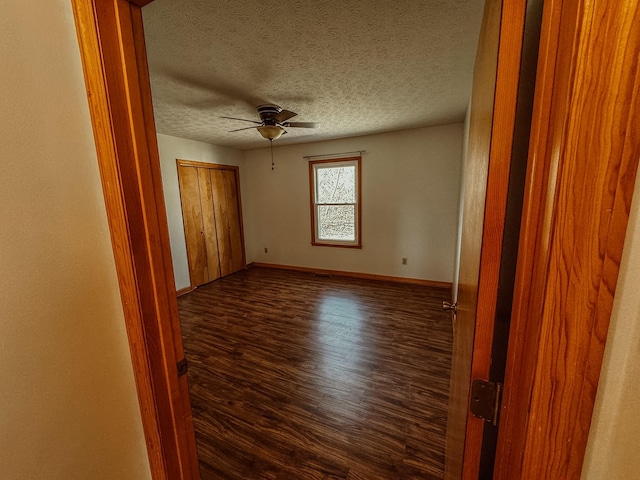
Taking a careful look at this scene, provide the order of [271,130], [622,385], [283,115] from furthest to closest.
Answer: [271,130]
[283,115]
[622,385]

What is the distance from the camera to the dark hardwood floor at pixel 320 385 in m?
1.49

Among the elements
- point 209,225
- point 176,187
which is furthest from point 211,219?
point 176,187

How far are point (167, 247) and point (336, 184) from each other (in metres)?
3.96

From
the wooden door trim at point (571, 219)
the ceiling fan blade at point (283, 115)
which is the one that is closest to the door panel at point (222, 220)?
the ceiling fan blade at point (283, 115)

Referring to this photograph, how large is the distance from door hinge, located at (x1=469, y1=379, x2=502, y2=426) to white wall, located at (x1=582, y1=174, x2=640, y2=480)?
0.17 meters

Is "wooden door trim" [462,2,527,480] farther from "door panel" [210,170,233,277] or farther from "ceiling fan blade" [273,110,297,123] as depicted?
"door panel" [210,170,233,277]

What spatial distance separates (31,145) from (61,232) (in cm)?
21

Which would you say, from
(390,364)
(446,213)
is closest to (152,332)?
(390,364)

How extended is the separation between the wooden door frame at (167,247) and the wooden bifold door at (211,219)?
3654 mm

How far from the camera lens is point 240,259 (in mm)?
5250

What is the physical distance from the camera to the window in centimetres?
445

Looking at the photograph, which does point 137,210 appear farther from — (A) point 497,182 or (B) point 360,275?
(B) point 360,275

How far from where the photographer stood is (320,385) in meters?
2.05

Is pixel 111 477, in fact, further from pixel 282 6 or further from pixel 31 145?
pixel 282 6
